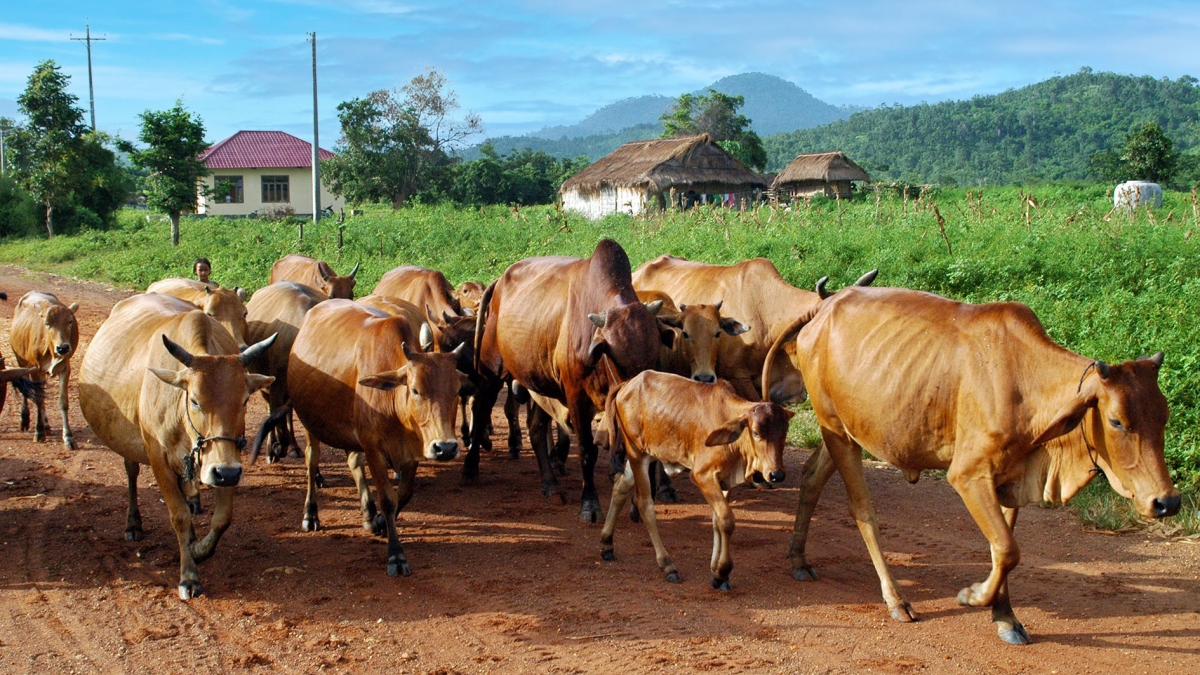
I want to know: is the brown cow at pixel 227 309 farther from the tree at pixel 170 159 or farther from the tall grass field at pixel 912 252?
the tree at pixel 170 159

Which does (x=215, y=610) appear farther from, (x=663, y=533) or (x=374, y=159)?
(x=374, y=159)

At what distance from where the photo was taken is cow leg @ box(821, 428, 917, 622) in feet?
20.6

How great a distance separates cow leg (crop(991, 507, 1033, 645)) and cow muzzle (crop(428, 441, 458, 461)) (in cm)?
337

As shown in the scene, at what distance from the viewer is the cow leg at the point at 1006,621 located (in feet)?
19.3

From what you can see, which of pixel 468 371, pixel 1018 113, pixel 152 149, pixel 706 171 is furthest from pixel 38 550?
pixel 1018 113

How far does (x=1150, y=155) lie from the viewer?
1341 inches

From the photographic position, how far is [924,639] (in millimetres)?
5949

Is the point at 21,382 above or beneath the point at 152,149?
beneath

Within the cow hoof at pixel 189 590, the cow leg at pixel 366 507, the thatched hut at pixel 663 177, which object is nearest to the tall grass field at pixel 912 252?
the cow leg at pixel 366 507

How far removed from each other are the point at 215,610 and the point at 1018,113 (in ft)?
293

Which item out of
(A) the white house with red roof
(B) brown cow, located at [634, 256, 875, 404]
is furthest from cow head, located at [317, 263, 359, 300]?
(A) the white house with red roof

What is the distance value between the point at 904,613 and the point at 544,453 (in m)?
4.08

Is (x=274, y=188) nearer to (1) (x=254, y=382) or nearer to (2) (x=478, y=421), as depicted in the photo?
(2) (x=478, y=421)

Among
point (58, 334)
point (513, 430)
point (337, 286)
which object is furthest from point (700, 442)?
point (58, 334)
